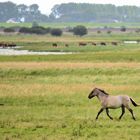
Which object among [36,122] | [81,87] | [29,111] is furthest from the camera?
[81,87]

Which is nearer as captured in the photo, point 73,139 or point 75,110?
point 73,139

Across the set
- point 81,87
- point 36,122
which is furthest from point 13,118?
point 81,87

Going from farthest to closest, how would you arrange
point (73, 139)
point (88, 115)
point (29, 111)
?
Result: point (29, 111) < point (88, 115) < point (73, 139)

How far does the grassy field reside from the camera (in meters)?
17.9

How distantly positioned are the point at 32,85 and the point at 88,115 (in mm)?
10828

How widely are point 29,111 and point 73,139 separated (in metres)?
6.76

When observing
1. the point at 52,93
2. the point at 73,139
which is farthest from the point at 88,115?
the point at 52,93

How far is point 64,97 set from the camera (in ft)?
90.5

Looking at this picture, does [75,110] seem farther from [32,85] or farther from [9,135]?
[32,85]

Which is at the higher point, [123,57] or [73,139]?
[123,57]

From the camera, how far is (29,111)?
76.0 ft

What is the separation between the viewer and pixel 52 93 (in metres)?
28.9

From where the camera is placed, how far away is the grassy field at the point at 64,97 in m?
17.9

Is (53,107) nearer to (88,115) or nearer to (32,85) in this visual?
(88,115)
